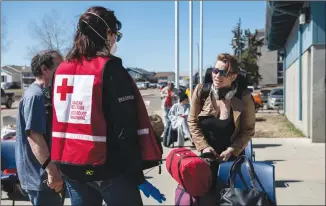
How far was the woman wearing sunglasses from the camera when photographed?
11.4 ft

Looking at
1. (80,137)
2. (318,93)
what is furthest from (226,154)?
(318,93)

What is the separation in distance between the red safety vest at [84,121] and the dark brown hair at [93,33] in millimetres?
69

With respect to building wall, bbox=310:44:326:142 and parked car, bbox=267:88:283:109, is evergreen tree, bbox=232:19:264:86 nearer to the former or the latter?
parked car, bbox=267:88:283:109

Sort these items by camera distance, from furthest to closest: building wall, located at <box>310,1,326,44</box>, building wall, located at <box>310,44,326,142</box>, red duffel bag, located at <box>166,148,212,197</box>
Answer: building wall, located at <box>310,44,326,142</box> < building wall, located at <box>310,1,326,44</box> < red duffel bag, located at <box>166,148,212,197</box>

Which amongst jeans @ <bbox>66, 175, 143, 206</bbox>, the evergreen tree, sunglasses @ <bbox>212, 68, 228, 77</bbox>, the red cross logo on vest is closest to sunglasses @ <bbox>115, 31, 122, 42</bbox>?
the red cross logo on vest

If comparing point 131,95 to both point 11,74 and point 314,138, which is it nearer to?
point 314,138

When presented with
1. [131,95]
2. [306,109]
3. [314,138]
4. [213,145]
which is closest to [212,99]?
[213,145]

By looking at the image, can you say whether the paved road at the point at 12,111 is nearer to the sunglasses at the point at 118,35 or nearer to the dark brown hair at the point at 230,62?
the dark brown hair at the point at 230,62

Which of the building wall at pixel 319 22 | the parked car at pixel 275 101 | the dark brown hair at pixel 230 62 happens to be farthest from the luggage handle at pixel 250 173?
the parked car at pixel 275 101

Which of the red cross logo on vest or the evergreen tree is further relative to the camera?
the evergreen tree

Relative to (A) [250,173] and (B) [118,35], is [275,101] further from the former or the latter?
(B) [118,35]

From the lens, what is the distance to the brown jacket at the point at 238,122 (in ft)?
11.4

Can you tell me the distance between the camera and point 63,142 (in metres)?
2.35

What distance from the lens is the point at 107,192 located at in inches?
90.7
